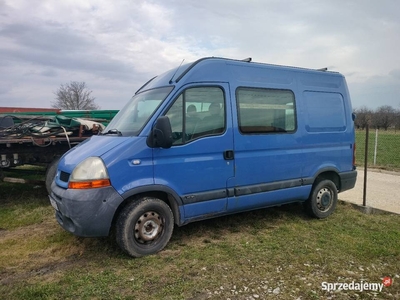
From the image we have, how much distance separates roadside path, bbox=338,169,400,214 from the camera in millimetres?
6246

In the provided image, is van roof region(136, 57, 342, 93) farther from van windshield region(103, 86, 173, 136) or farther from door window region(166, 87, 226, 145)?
door window region(166, 87, 226, 145)

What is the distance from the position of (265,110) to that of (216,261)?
235 cm

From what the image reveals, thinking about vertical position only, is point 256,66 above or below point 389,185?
above

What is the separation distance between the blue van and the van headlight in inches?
0.5

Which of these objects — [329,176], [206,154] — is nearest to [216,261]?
[206,154]

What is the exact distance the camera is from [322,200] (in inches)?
214

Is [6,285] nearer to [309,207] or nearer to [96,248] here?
[96,248]

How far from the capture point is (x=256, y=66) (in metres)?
4.69

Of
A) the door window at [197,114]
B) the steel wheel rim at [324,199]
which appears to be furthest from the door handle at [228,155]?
the steel wheel rim at [324,199]

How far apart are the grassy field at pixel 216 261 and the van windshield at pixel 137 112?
157 cm

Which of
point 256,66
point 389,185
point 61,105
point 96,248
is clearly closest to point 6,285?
point 96,248

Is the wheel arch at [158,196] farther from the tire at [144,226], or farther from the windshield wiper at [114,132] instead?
the windshield wiper at [114,132]

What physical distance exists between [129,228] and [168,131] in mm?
1240

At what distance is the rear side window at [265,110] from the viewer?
4488 millimetres
